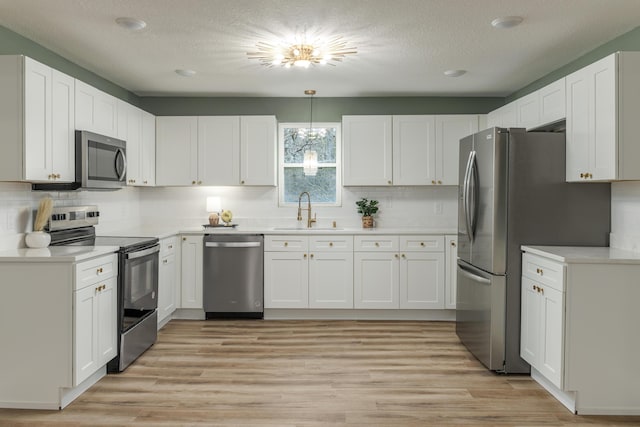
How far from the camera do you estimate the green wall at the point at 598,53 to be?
10.5 ft

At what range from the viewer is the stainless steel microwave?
11.3 feet

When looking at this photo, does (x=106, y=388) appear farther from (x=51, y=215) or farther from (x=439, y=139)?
(x=439, y=139)

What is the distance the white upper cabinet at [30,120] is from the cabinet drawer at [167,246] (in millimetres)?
1386

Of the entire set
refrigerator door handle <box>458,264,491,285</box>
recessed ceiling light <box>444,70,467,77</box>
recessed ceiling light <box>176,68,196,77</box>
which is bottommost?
refrigerator door handle <box>458,264,491,285</box>

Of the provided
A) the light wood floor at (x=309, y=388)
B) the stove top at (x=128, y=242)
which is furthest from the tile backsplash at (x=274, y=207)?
the light wood floor at (x=309, y=388)

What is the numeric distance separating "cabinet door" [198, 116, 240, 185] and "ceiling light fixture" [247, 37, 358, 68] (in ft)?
4.71

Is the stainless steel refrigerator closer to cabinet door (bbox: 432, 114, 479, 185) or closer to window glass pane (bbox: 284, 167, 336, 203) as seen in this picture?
cabinet door (bbox: 432, 114, 479, 185)

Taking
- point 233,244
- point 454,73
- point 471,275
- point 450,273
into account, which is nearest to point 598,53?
point 454,73

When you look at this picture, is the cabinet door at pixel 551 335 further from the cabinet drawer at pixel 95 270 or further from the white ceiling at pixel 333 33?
the cabinet drawer at pixel 95 270

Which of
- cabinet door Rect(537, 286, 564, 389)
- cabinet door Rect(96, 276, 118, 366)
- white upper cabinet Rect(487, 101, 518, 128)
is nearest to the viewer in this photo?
cabinet door Rect(537, 286, 564, 389)

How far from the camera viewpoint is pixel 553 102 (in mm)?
3525

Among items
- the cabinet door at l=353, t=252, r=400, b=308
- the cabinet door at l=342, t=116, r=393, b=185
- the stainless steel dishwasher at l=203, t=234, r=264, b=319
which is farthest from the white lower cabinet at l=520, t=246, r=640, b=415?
the stainless steel dishwasher at l=203, t=234, r=264, b=319

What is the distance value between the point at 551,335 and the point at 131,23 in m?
3.48

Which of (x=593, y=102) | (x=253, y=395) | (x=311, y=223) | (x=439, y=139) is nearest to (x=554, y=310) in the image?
(x=593, y=102)
